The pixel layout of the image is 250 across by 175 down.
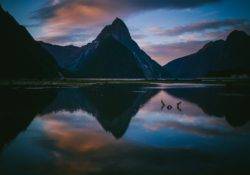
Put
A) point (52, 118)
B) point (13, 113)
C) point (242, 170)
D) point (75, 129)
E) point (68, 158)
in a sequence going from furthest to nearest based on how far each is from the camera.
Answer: point (13, 113), point (52, 118), point (75, 129), point (68, 158), point (242, 170)

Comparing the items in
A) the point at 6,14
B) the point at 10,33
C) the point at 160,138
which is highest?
the point at 6,14

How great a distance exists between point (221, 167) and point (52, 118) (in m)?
22.5

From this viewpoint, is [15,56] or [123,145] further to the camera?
[15,56]

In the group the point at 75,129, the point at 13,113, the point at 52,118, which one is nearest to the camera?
the point at 75,129

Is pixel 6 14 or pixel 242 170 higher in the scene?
pixel 6 14

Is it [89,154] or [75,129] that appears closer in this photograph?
[89,154]

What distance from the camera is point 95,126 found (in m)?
28.7

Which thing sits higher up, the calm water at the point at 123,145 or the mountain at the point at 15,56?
the mountain at the point at 15,56

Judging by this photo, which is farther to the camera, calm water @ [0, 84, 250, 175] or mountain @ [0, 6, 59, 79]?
mountain @ [0, 6, 59, 79]

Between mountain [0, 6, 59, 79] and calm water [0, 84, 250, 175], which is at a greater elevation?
mountain [0, 6, 59, 79]

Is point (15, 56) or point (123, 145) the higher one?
point (15, 56)

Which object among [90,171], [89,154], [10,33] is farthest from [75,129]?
[10,33]

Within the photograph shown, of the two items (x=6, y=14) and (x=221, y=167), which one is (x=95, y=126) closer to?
(x=221, y=167)

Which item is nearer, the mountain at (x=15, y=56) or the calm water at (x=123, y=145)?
the calm water at (x=123, y=145)
